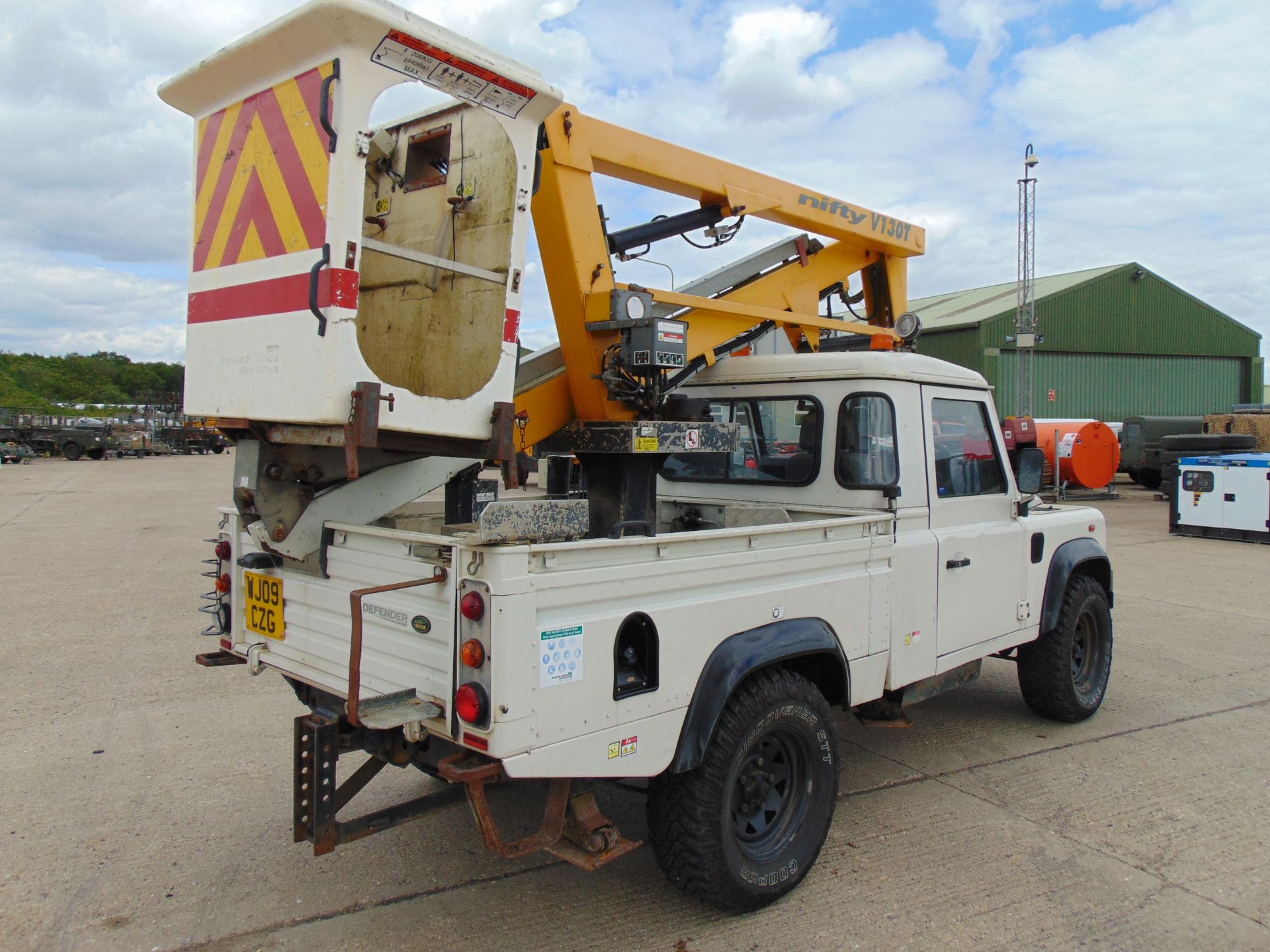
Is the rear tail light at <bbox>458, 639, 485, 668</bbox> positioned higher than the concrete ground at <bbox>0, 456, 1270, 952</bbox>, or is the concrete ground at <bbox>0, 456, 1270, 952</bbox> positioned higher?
the rear tail light at <bbox>458, 639, 485, 668</bbox>

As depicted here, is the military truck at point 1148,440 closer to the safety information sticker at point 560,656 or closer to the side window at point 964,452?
the side window at point 964,452

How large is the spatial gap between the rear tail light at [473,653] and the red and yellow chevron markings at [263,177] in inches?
53.2

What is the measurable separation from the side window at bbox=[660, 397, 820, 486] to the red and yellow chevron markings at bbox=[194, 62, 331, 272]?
2183 millimetres

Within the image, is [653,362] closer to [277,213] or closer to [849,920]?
[277,213]

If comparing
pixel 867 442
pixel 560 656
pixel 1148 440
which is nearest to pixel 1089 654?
pixel 867 442

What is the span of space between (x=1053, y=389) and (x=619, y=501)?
101ft

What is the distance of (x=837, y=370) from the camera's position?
4.23 meters

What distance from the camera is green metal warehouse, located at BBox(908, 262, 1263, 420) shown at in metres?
30.3

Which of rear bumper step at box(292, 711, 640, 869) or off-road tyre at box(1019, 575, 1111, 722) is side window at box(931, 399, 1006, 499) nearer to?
off-road tyre at box(1019, 575, 1111, 722)

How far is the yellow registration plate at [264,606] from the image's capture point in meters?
3.61

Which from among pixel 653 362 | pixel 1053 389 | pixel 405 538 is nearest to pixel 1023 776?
pixel 653 362

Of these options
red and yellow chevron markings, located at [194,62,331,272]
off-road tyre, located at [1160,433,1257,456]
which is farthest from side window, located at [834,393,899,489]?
off-road tyre, located at [1160,433,1257,456]

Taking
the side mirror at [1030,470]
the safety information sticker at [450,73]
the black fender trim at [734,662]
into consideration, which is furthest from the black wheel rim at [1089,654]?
the safety information sticker at [450,73]

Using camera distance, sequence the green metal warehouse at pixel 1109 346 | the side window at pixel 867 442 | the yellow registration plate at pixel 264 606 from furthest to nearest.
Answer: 1. the green metal warehouse at pixel 1109 346
2. the side window at pixel 867 442
3. the yellow registration plate at pixel 264 606
